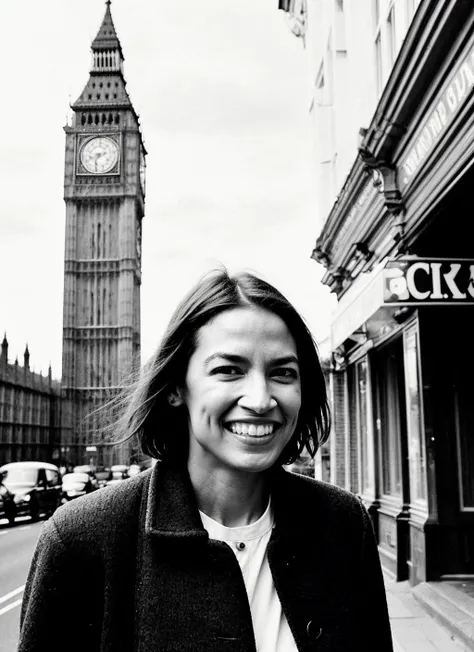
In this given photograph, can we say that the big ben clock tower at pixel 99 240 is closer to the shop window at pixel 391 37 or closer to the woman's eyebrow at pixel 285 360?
the shop window at pixel 391 37

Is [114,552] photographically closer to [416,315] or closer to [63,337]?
[416,315]

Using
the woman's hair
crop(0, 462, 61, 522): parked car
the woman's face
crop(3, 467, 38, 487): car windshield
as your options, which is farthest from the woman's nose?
crop(3, 467, 38, 487): car windshield

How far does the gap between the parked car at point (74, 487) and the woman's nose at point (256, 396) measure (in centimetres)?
2372

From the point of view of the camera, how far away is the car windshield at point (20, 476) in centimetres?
2344

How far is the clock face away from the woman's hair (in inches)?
3713

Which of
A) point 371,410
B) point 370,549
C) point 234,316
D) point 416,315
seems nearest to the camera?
point 234,316

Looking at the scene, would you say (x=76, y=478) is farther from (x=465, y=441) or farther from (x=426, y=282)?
(x=426, y=282)

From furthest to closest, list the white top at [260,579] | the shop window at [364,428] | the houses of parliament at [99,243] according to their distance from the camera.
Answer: the houses of parliament at [99,243], the shop window at [364,428], the white top at [260,579]

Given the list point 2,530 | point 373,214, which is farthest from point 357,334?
point 2,530

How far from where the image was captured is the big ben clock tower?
90.1 meters

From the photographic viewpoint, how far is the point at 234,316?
186 centimetres

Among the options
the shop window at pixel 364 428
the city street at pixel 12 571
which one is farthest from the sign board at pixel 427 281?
the city street at pixel 12 571

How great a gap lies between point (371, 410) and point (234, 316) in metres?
10.5

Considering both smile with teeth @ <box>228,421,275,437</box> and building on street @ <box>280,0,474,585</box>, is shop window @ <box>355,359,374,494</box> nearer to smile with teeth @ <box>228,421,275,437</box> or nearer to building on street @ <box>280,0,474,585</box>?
building on street @ <box>280,0,474,585</box>
